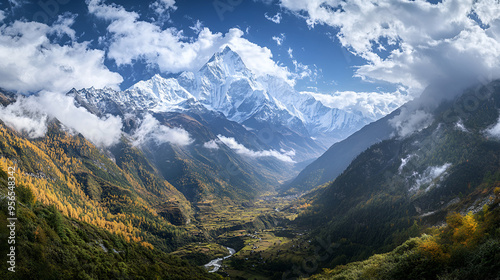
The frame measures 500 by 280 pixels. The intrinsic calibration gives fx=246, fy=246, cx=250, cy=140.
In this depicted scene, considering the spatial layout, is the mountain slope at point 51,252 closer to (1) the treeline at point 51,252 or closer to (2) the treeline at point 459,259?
(1) the treeline at point 51,252

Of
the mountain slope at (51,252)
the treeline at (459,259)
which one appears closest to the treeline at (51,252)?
the mountain slope at (51,252)

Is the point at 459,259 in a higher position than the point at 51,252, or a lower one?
lower

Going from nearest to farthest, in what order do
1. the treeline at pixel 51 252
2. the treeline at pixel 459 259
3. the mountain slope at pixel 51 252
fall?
the treeline at pixel 459 259 < the treeline at pixel 51 252 < the mountain slope at pixel 51 252

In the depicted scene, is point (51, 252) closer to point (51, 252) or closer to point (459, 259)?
point (51, 252)

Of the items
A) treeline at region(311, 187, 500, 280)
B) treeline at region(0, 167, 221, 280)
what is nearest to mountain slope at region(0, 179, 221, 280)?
treeline at region(0, 167, 221, 280)

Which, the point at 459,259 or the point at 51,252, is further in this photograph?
the point at 51,252

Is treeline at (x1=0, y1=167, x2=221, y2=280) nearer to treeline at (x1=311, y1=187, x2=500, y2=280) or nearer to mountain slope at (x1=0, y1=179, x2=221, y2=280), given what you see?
mountain slope at (x1=0, y1=179, x2=221, y2=280)

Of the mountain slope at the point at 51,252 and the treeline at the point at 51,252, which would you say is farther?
the mountain slope at the point at 51,252

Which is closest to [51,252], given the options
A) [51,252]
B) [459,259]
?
[51,252]

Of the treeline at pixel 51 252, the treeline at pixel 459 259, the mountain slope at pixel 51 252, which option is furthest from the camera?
the mountain slope at pixel 51 252

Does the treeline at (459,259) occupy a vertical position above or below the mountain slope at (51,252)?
below

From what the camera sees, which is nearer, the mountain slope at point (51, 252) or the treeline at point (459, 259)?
the treeline at point (459, 259)
